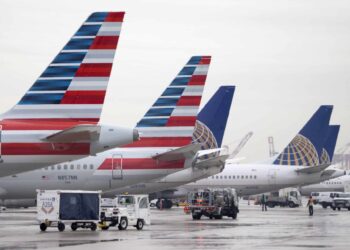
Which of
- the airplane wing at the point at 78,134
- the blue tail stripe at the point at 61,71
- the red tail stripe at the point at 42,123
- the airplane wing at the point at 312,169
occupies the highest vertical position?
the airplane wing at the point at 312,169

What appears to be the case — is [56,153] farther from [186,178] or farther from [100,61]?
[186,178]

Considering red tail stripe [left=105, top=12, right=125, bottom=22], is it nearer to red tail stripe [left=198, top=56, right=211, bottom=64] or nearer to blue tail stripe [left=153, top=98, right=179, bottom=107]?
red tail stripe [left=198, top=56, right=211, bottom=64]

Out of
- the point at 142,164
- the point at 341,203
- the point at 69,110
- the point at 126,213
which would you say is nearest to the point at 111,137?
the point at 69,110

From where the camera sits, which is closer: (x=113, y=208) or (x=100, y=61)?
(x=100, y=61)

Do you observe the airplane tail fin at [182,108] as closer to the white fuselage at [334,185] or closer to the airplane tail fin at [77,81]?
the airplane tail fin at [77,81]

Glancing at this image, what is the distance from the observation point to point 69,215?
4012cm

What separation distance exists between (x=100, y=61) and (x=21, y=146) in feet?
15.7

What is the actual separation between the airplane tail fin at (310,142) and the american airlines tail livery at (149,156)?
36.3 meters

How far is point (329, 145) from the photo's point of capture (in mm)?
90125

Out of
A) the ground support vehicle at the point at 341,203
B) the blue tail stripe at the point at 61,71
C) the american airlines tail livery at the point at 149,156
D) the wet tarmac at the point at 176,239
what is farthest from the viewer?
the ground support vehicle at the point at 341,203

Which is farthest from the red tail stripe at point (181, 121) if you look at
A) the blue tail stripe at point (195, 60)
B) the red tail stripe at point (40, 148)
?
the red tail stripe at point (40, 148)

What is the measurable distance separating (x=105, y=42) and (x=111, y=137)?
4098 mm

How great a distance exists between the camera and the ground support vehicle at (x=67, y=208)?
1560 inches

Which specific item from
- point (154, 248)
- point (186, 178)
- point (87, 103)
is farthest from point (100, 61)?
point (186, 178)
